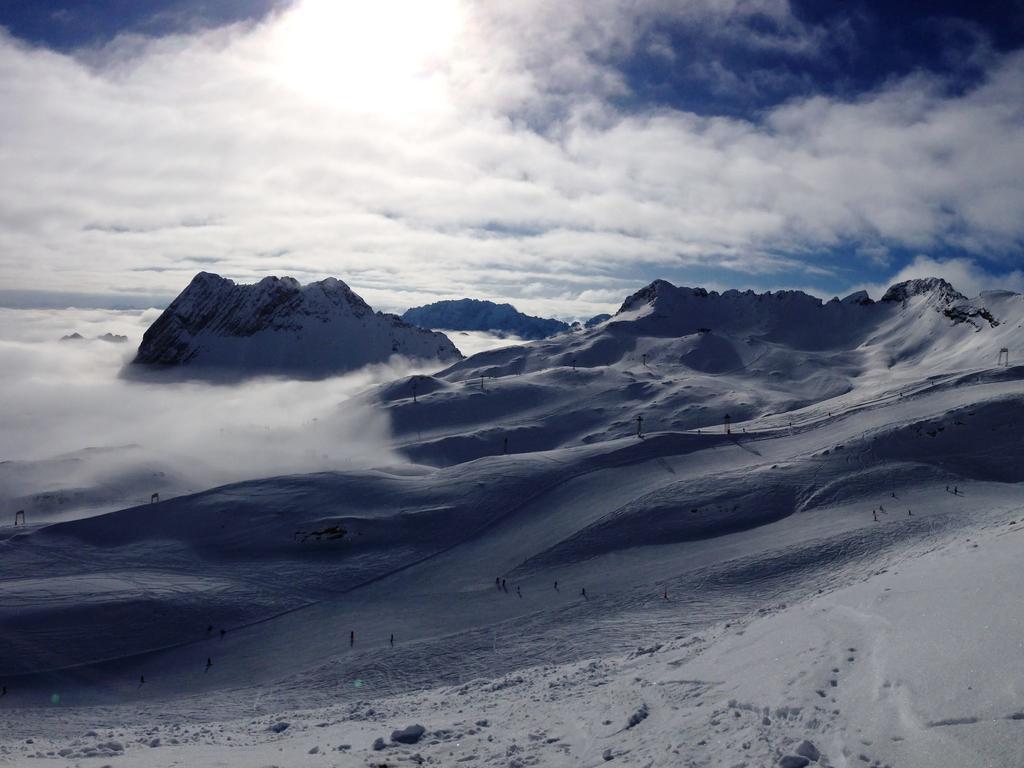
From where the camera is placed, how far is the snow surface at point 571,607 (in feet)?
55.6

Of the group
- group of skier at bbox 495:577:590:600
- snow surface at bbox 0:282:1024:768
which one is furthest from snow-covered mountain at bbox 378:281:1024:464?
group of skier at bbox 495:577:590:600

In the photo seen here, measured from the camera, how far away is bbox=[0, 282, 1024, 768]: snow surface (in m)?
16.9

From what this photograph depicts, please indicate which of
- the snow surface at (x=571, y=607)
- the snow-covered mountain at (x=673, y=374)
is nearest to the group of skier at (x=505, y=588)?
the snow surface at (x=571, y=607)

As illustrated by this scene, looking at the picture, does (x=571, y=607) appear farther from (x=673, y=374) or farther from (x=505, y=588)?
(x=673, y=374)

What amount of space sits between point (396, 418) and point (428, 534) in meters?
67.7

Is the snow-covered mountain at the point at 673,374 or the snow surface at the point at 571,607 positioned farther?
the snow-covered mountain at the point at 673,374

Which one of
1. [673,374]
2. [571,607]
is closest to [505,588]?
[571,607]

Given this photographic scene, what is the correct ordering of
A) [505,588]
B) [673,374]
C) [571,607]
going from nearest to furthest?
[571,607] → [505,588] → [673,374]

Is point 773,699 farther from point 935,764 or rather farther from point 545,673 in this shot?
point 545,673

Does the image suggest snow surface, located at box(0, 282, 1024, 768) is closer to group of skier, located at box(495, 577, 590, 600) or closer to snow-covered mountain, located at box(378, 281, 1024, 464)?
group of skier, located at box(495, 577, 590, 600)

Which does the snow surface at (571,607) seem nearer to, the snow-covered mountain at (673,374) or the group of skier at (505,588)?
the group of skier at (505,588)

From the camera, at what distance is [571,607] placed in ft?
149

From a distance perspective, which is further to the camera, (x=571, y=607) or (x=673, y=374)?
(x=673, y=374)

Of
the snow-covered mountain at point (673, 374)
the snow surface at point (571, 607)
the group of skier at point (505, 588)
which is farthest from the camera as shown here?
the snow-covered mountain at point (673, 374)
